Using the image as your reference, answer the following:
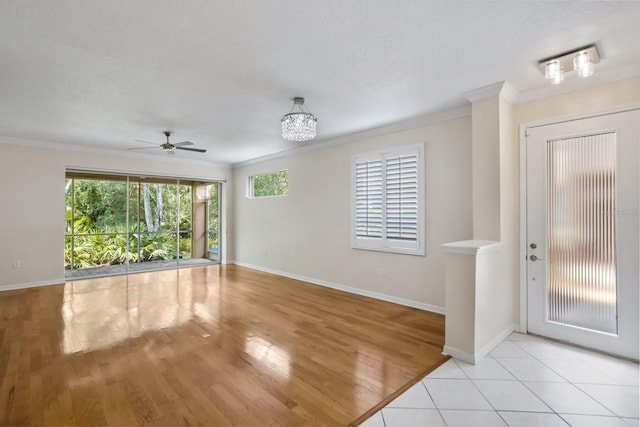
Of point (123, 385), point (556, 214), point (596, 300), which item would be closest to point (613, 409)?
point (596, 300)

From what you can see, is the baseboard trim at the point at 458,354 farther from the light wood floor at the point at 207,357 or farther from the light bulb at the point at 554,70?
the light bulb at the point at 554,70

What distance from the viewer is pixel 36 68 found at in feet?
8.81

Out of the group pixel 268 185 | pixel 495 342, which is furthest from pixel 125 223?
pixel 495 342

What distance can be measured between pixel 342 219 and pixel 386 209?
2.96 feet

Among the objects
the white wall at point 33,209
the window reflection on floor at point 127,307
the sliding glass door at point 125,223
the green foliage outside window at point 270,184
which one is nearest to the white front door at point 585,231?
the window reflection on floor at point 127,307

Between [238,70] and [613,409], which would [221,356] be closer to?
[238,70]

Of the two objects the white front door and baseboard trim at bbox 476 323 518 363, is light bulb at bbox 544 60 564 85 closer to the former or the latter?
the white front door

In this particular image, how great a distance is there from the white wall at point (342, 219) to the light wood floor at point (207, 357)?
0.46 m

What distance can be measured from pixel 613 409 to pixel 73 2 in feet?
14.2

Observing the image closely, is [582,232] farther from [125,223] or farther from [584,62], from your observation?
[125,223]

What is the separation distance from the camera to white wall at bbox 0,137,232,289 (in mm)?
5172

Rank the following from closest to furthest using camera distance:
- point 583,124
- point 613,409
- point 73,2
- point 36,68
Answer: point 73,2 < point 613,409 < point 36,68 < point 583,124

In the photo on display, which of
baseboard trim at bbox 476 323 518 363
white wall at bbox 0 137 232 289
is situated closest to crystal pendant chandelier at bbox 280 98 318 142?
baseboard trim at bbox 476 323 518 363

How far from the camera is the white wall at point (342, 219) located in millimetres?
3863
